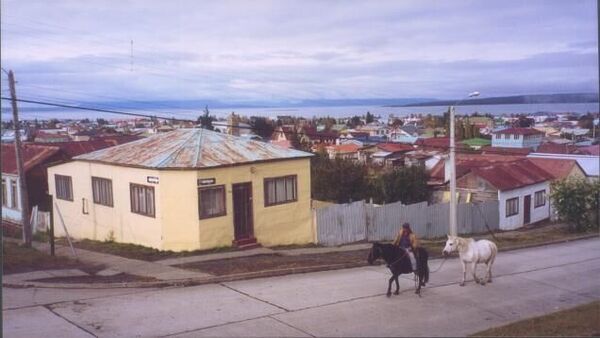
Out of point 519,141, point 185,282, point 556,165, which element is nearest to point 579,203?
point 556,165

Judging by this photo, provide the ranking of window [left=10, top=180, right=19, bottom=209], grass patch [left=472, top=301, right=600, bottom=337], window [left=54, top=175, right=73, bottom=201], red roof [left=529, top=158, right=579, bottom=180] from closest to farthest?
grass patch [left=472, top=301, right=600, bottom=337], red roof [left=529, top=158, right=579, bottom=180], window [left=10, top=180, right=19, bottom=209], window [left=54, top=175, right=73, bottom=201]

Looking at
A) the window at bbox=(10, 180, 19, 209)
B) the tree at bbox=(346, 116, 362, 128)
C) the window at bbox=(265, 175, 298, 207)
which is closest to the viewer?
the tree at bbox=(346, 116, 362, 128)

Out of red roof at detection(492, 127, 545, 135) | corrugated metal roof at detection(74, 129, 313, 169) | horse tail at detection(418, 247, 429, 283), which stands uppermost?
red roof at detection(492, 127, 545, 135)

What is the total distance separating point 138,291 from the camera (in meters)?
9.50

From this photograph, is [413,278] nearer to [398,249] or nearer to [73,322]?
[398,249]

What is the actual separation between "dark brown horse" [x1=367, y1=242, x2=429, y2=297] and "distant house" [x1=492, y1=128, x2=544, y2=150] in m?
2.89

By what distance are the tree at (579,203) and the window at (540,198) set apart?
9.9 inches

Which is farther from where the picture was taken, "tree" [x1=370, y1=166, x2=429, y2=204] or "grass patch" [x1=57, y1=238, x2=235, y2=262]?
"grass patch" [x1=57, y1=238, x2=235, y2=262]

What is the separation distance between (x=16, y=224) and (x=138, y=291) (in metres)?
7.64

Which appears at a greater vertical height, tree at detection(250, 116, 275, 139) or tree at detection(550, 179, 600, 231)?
tree at detection(250, 116, 275, 139)

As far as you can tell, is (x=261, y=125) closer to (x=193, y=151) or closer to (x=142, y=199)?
(x=193, y=151)

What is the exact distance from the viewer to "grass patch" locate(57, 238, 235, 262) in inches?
499

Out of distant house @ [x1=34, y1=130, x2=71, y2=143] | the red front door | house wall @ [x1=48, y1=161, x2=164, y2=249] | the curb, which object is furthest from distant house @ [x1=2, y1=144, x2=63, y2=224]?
the red front door

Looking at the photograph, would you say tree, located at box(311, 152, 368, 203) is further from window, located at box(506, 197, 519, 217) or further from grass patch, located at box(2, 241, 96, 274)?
grass patch, located at box(2, 241, 96, 274)
